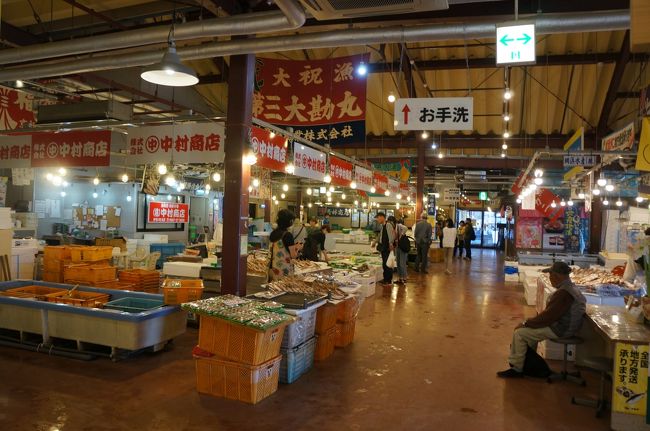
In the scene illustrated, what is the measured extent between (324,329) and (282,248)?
161cm

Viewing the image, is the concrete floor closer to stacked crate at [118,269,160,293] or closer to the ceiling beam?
stacked crate at [118,269,160,293]

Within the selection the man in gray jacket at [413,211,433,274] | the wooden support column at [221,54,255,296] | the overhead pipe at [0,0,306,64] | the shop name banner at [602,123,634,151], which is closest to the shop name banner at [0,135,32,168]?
the overhead pipe at [0,0,306,64]

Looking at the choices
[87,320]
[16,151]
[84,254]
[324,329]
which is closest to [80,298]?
[87,320]

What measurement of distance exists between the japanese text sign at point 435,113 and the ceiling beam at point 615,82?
708 centimetres

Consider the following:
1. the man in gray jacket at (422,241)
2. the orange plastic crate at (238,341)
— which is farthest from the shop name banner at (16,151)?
the man in gray jacket at (422,241)

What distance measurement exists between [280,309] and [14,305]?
4.03 meters

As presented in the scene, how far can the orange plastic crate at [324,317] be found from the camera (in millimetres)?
6180

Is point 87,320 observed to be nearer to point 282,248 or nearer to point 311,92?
point 282,248

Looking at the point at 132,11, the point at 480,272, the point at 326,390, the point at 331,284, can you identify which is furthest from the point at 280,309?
the point at 480,272

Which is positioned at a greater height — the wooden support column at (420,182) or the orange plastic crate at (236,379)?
the wooden support column at (420,182)

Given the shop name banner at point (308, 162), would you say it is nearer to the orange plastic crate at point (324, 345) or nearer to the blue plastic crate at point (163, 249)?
the orange plastic crate at point (324, 345)

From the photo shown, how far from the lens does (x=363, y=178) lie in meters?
13.0

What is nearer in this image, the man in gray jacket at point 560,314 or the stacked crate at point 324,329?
the man in gray jacket at point 560,314

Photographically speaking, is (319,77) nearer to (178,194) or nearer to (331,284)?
(331,284)
